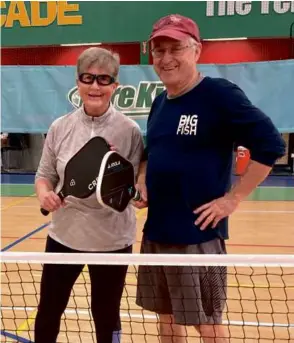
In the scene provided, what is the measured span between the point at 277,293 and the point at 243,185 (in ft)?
6.43

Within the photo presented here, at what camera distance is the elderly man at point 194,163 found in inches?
68.0

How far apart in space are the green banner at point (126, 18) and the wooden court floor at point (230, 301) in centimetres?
447

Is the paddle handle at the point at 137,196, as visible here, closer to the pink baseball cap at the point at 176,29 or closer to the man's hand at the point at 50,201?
the man's hand at the point at 50,201

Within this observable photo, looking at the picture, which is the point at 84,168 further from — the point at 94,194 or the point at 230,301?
the point at 230,301

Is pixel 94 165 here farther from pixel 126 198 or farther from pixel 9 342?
pixel 9 342

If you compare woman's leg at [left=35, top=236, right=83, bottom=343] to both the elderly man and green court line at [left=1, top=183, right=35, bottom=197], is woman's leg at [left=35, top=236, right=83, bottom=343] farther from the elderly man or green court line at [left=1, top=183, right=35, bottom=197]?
green court line at [left=1, top=183, right=35, bottom=197]

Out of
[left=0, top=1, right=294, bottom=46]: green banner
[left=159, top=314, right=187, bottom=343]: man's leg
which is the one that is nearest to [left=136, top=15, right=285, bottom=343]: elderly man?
[left=159, top=314, right=187, bottom=343]: man's leg

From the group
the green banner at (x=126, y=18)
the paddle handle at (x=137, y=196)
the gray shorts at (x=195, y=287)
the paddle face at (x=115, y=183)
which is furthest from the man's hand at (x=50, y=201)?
the green banner at (x=126, y=18)

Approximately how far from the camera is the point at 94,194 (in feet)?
6.52

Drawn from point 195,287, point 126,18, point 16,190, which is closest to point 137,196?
point 195,287

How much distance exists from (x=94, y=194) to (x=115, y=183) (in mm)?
105

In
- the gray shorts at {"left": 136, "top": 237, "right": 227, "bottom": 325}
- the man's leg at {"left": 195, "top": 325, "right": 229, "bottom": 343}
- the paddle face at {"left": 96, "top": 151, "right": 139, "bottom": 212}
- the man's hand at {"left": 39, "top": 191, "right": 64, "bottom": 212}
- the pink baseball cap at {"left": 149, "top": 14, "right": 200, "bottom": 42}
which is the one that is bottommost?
the man's leg at {"left": 195, "top": 325, "right": 229, "bottom": 343}

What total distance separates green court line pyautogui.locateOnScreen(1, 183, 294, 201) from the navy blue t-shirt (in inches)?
219

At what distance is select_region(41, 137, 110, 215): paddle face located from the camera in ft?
6.36
